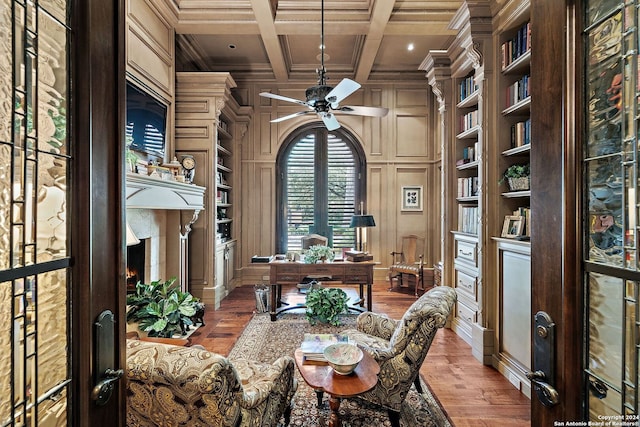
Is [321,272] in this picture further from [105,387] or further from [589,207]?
[589,207]

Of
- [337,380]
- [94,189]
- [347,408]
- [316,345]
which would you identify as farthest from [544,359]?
[347,408]

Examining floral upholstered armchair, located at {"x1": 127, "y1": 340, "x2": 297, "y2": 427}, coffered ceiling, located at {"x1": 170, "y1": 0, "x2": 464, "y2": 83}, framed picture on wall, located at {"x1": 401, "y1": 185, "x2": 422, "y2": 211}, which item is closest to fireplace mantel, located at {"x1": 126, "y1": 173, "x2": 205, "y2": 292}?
floral upholstered armchair, located at {"x1": 127, "y1": 340, "x2": 297, "y2": 427}

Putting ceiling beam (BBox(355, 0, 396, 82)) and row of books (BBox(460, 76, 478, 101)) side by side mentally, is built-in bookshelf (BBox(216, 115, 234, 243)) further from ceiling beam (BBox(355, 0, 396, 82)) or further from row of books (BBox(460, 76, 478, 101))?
row of books (BBox(460, 76, 478, 101))

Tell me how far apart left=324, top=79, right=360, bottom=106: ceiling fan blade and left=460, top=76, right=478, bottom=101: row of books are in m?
1.49

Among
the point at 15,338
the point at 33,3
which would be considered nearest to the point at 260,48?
the point at 33,3

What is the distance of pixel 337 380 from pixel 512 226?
2128mm

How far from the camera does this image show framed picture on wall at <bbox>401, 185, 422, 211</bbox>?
6156mm

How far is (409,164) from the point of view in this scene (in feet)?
20.2

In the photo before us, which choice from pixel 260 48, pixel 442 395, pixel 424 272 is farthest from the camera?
pixel 424 272

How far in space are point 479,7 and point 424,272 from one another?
3.87 metres

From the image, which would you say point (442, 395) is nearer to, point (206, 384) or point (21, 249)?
point (206, 384)

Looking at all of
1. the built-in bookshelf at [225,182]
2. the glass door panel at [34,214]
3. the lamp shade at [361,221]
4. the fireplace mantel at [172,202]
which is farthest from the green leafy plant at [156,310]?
the lamp shade at [361,221]

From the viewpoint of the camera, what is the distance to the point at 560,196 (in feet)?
2.84

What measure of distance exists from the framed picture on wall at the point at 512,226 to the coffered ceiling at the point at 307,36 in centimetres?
262
